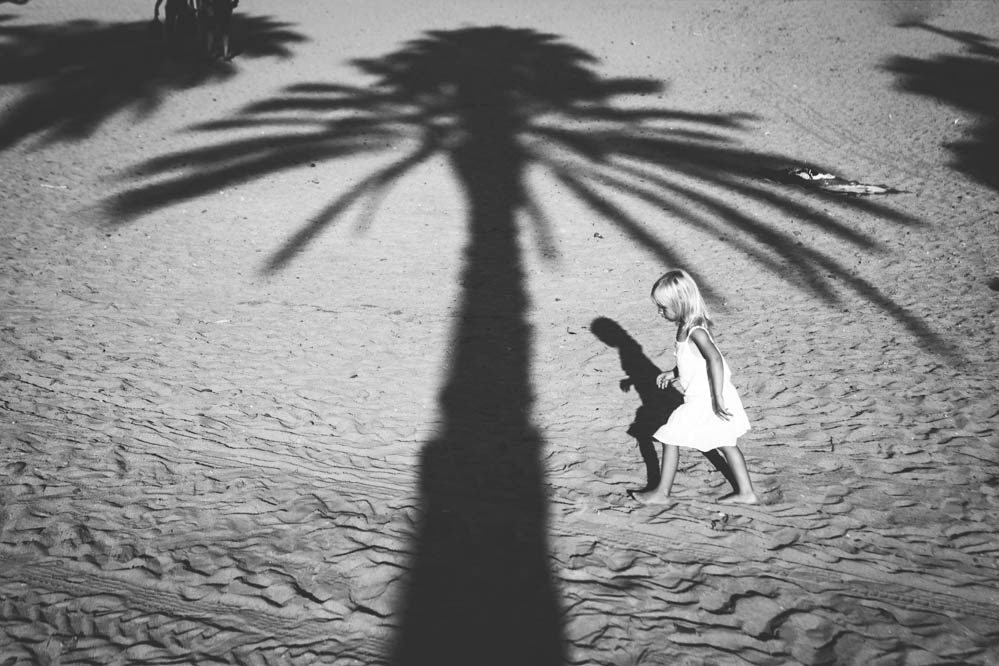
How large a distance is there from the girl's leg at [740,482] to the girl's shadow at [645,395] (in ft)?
0.60

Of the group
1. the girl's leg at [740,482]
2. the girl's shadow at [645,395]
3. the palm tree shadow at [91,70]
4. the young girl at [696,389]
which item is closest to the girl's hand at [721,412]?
the young girl at [696,389]

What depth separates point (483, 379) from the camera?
572 cm

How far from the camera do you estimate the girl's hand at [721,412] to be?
12.2 feet

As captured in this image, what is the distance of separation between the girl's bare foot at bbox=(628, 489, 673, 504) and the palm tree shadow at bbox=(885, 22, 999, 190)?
28.0ft

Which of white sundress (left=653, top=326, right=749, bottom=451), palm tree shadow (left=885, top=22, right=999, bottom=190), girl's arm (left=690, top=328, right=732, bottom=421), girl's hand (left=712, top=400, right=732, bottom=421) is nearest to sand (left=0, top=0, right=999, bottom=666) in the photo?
palm tree shadow (left=885, top=22, right=999, bottom=190)

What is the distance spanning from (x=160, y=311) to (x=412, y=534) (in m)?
4.12

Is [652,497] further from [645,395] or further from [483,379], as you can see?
[483,379]

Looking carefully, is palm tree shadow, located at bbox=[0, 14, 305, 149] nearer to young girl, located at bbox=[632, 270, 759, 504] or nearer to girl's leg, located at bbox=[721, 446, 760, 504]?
young girl, located at bbox=[632, 270, 759, 504]

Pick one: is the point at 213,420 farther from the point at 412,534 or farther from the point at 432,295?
the point at 432,295

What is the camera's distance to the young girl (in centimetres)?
369

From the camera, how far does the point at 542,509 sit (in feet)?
13.6

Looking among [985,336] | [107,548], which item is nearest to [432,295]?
[107,548]

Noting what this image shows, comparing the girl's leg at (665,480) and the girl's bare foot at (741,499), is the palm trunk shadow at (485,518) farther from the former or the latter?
the girl's bare foot at (741,499)

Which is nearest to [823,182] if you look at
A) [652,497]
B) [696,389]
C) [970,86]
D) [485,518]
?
[970,86]
